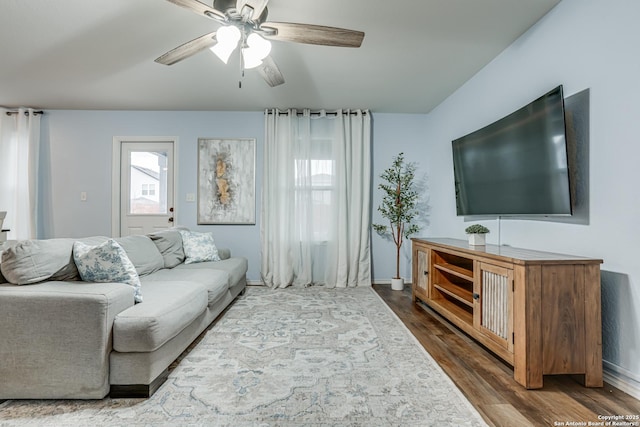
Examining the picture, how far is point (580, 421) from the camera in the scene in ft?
4.83

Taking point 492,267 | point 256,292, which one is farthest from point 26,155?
point 492,267

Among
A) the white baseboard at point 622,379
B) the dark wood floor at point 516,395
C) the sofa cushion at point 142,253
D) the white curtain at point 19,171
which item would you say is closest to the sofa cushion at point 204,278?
the sofa cushion at point 142,253

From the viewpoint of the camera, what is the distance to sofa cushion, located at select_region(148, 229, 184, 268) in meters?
Answer: 3.27

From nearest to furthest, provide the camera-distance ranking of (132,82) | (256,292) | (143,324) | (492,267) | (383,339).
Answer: (143,324), (492,267), (383,339), (132,82), (256,292)

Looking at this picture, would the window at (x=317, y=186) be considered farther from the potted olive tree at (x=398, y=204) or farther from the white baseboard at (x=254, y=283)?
the white baseboard at (x=254, y=283)

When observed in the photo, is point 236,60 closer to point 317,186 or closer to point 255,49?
point 255,49

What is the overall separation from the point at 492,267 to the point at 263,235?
301cm

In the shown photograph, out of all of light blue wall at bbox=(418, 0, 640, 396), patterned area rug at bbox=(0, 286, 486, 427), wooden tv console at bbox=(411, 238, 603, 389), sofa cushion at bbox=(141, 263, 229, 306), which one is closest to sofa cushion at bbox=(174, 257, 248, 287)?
sofa cushion at bbox=(141, 263, 229, 306)

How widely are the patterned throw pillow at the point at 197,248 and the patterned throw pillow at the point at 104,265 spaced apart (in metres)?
1.57

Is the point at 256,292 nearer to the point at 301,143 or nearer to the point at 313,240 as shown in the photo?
the point at 313,240

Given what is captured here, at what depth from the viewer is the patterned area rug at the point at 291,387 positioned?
150cm

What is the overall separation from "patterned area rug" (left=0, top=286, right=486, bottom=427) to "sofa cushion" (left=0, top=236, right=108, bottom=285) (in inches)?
24.0

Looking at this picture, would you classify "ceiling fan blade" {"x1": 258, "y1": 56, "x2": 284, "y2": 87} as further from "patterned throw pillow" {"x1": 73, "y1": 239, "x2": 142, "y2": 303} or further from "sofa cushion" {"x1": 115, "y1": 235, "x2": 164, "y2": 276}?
"sofa cushion" {"x1": 115, "y1": 235, "x2": 164, "y2": 276}

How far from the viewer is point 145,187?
4574 millimetres
